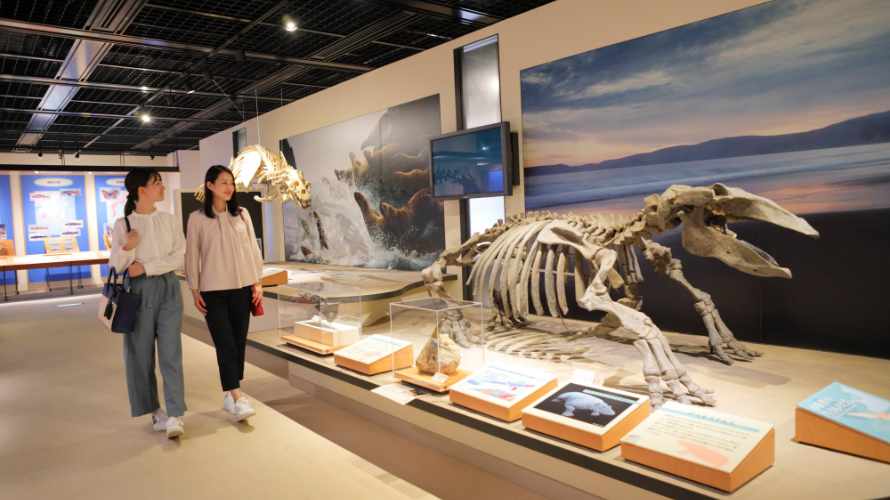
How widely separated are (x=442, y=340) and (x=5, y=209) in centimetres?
1668

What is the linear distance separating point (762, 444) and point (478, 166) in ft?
15.4

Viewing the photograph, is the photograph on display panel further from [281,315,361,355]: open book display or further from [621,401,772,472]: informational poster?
[281,315,361,355]: open book display

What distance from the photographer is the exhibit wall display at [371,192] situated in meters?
7.93

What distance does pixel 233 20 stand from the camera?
7.48 m

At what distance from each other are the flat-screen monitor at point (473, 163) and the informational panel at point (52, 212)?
1348 centimetres

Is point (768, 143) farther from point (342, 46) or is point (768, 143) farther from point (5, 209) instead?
point (5, 209)

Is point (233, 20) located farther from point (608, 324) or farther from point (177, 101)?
point (608, 324)

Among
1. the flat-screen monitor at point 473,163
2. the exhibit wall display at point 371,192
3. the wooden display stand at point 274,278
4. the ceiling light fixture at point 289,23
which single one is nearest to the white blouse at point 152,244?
the flat-screen monitor at point 473,163

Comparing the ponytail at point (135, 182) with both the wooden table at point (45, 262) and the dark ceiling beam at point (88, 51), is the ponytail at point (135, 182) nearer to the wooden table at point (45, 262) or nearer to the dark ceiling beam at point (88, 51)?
the dark ceiling beam at point (88, 51)

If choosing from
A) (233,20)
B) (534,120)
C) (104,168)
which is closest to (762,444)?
(534,120)

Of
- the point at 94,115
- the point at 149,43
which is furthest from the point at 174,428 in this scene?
the point at 94,115

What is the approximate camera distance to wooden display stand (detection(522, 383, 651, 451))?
2.60 metres

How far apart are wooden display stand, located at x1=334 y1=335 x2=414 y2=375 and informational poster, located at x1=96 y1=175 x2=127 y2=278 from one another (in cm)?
1539

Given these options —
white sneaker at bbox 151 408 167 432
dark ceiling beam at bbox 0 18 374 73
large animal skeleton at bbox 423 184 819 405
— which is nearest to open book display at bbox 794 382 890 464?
large animal skeleton at bbox 423 184 819 405
